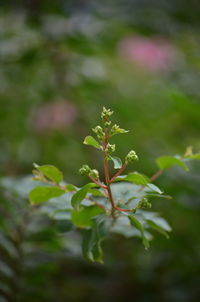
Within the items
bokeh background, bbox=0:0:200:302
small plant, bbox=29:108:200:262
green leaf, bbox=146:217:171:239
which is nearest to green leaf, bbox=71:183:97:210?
small plant, bbox=29:108:200:262

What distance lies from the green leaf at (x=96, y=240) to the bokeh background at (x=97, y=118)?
0.32 m

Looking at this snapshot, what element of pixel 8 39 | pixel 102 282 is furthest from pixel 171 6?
pixel 102 282

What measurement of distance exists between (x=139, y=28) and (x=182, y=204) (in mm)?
923

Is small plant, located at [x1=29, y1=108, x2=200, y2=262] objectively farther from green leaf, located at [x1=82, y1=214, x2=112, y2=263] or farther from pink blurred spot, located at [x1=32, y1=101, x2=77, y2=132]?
pink blurred spot, located at [x1=32, y1=101, x2=77, y2=132]

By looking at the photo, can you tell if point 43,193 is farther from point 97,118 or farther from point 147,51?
point 147,51

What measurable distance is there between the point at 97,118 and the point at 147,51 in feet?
2.67

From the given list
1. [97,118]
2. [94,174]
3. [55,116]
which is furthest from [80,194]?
[55,116]

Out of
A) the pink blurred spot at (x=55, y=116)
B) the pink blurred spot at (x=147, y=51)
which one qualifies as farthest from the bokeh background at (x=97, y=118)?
the pink blurred spot at (x=147, y=51)

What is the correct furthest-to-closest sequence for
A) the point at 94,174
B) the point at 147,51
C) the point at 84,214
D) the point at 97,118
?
the point at 147,51
the point at 97,118
the point at 84,214
the point at 94,174

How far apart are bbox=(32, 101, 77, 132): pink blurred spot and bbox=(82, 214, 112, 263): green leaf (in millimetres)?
1267

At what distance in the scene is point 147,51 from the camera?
7.89ft

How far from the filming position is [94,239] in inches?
24.1

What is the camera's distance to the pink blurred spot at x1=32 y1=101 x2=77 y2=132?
1892 millimetres

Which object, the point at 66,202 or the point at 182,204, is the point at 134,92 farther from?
the point at 66,202
